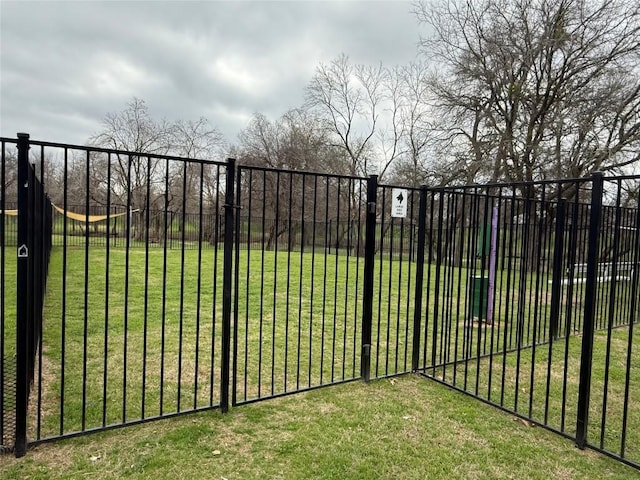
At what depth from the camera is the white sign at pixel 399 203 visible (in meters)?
3.55

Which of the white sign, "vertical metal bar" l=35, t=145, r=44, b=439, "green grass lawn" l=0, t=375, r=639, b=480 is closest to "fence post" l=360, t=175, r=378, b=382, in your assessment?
the white sign

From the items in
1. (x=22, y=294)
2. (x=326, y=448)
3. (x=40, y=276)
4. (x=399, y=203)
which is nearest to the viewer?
(x=22, y=294)

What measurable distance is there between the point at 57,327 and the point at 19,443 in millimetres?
2963

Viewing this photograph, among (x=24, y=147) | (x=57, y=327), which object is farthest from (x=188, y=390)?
(x=57, y=327)

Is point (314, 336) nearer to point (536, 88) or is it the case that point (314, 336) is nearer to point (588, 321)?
point (588, 321)

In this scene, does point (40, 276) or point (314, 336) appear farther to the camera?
point (314, 336)

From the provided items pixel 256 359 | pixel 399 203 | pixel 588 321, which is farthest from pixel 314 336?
pixel 588 321

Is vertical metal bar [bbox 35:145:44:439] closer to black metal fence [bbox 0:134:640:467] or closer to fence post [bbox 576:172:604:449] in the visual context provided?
black metal fence [bbox 0:134:640:467]

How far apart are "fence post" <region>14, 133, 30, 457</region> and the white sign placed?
2.64 metres

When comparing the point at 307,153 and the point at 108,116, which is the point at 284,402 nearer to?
the point at 307,153

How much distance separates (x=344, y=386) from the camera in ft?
11.3

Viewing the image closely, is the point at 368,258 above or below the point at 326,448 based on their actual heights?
above

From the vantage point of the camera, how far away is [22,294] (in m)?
2.22

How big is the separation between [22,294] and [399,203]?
2811 millimetres
